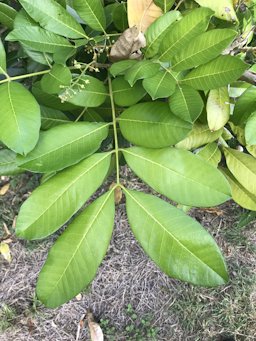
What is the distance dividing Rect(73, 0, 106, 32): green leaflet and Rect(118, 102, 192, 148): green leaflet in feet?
0.61

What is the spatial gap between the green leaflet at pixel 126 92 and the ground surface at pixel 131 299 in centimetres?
103

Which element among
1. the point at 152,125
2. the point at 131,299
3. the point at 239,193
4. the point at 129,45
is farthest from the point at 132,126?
the point at 131,299

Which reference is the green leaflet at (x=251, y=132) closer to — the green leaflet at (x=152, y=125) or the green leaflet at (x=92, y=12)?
the green leaflet at (x=152, y=125)

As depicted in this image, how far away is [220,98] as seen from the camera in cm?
96

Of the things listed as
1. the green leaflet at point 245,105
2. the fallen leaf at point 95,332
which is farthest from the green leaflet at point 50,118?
the fallen leaf at point 95,332

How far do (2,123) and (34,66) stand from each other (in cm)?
37

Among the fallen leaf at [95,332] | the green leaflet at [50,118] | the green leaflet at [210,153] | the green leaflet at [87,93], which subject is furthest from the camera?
the fallen leaf at [95,332]

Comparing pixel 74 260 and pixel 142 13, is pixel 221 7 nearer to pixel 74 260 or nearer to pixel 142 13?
pixel 142 13

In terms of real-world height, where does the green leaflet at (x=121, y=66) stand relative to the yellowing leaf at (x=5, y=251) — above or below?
above

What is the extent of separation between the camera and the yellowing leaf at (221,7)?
0.91m

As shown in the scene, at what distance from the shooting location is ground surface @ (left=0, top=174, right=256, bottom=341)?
196 centimetres

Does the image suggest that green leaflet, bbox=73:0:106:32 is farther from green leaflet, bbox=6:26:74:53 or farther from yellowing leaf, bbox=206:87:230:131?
yellowing leaf, bbox=206:87:230:131

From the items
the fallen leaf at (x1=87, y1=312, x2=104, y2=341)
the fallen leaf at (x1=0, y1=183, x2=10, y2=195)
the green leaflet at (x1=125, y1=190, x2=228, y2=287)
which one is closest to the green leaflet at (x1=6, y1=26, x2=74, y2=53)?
the green leaflet at (x1=125, y1=190, x2=228, y2=287)

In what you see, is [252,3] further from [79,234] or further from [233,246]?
[233,246]
